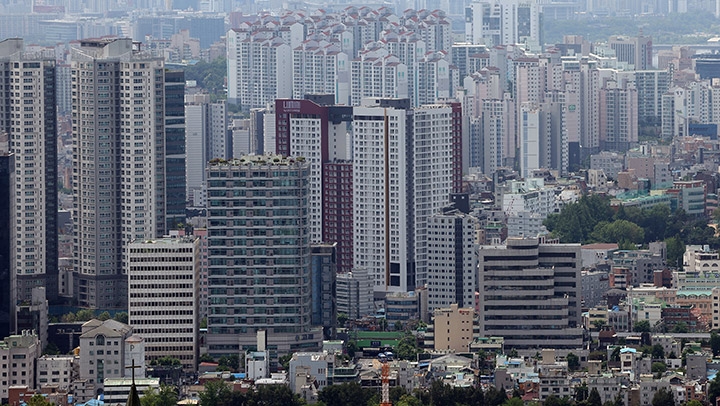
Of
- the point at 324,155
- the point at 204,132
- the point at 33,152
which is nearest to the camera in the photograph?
the point at 33,152

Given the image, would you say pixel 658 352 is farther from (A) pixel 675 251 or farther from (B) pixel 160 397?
(A) pixel 675 251

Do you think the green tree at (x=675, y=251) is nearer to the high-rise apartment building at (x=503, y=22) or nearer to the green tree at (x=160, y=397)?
the green tree at (x=160, y=397)

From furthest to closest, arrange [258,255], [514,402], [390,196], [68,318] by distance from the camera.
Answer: [390,196]
[68,318]
[258,255]
[514,402]

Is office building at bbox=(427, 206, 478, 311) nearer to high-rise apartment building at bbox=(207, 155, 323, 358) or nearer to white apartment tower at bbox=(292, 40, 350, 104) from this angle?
high-rise apartment building at bbox=(207, 155, 323, 358)

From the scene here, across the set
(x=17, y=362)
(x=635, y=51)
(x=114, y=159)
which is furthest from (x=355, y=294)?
(x=635, y=51)

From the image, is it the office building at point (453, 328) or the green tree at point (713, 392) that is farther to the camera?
the office building at point (453, 328)

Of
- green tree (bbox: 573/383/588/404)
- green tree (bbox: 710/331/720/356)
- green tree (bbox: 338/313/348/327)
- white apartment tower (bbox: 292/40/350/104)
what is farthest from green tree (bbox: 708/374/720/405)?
white apartment tower (bbox: 292/40/350/104)

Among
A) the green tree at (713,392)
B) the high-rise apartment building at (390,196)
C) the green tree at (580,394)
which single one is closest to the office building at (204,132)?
the high-rise apartment building at (390,196)
